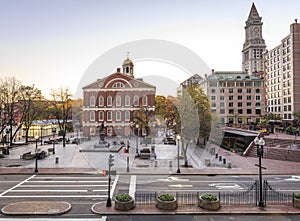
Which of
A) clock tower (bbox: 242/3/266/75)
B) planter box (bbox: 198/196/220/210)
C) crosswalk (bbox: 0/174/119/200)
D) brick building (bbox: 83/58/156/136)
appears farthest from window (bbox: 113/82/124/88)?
clock tower (bbox: 242/3/266/75)

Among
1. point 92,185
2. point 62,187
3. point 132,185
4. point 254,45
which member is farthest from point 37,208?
point 254,45

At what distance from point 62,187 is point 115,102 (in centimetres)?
4465

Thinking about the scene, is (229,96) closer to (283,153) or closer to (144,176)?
(283,153)

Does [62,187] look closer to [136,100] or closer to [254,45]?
[136,100]

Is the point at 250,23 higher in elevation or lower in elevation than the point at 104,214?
higher

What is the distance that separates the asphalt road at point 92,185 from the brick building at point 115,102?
39.3m

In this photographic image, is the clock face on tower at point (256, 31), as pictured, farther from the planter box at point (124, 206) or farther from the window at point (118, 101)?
the planter box at point (124, 206)

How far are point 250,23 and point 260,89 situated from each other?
248 ft

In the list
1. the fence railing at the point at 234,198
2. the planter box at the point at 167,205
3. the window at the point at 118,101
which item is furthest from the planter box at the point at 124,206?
the window at the point at 118,101

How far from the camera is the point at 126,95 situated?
202 feet

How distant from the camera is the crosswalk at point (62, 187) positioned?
1606 centimetres

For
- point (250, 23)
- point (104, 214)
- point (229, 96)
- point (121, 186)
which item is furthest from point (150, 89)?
point (250, 23)

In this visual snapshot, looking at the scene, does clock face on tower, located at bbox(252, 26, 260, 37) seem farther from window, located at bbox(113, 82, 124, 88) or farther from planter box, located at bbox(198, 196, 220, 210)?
planter box, located at bbox(198, 196, 220, 210)

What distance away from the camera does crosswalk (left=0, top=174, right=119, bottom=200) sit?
52.7 feet
